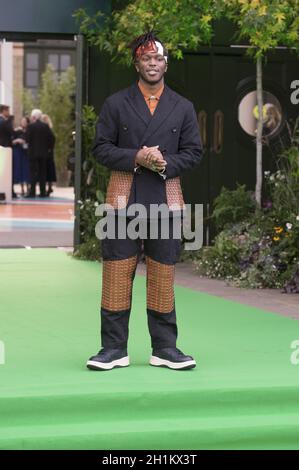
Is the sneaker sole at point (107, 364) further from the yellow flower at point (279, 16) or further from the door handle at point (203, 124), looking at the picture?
the door handle at point (203, 124)

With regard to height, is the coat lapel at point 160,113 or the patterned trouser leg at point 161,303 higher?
the coat lapel at point 160,113

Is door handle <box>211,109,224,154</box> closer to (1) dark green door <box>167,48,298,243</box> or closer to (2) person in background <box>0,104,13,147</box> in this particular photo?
(1) dark green door <box>167,48,298,243</box>

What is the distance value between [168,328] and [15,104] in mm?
35496

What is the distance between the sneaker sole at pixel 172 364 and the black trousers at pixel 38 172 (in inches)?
734

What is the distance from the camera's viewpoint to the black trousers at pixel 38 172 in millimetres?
25078

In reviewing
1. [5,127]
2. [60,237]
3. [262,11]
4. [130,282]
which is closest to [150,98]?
[130,282]

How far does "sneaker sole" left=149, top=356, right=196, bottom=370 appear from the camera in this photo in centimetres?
659

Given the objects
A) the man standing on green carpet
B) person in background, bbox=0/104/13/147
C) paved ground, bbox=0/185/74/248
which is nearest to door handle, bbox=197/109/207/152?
paved ground, bbox=0/185/74/248

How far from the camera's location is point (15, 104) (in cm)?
4141

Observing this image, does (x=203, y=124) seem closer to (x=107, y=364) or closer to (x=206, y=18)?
(x=206, y=18)

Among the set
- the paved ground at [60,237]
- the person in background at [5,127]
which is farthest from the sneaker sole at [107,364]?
the person in background at [5,127]

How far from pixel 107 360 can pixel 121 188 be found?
0.98 metres

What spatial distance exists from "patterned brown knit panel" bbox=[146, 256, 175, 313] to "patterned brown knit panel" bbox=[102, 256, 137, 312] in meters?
0.13
